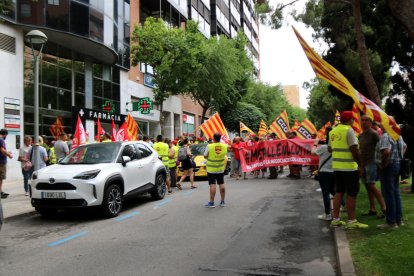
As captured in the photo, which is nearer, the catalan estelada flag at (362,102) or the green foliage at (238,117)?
the catalan estelada flag at (362,102)

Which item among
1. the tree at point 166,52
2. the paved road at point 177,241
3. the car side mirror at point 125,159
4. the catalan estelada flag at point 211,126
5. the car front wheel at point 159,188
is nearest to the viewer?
the paved road at point 177,241

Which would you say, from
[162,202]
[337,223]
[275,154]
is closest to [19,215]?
[162,202]

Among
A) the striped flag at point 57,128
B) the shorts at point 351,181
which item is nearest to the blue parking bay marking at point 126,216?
the shorts at point 351,181

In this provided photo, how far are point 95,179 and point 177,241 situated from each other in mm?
2752

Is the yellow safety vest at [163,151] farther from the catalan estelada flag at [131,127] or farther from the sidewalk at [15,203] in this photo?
the sidewalk at [15,203]

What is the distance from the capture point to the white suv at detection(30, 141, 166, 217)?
879 cm

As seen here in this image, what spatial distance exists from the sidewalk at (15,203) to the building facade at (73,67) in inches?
127

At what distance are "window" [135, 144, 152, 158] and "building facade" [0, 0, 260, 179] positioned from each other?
865cm

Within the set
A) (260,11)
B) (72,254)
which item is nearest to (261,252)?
(72,254)

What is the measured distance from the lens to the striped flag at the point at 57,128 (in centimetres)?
2073

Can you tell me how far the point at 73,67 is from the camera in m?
A: 22.6

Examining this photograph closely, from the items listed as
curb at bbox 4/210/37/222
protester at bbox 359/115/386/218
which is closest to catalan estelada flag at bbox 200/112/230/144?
curb at bbox 4/210/37/222

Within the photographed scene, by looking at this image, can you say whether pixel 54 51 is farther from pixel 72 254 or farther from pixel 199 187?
pixel 72 254

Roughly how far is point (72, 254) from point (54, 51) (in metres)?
17.0
